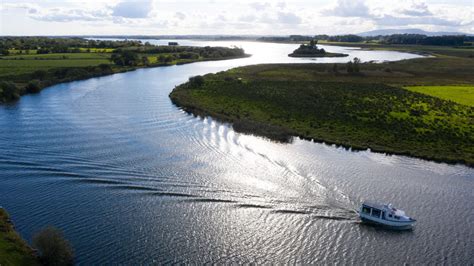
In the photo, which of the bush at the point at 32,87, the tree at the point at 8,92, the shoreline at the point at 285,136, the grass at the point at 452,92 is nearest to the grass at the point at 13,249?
the shoreline at the point at 285,136

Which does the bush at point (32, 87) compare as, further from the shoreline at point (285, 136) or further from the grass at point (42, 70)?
the shoreline at point (285, 136)

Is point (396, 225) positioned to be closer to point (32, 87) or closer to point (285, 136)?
point (285, 136)

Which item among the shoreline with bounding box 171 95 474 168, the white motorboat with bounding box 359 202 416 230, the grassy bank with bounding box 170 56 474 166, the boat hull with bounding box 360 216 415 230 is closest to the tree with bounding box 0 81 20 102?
the grassy bank with bounding box 170 56 474 166

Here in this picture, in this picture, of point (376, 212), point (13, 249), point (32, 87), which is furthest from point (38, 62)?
point (376, 212)

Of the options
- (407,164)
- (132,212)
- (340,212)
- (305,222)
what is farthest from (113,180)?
(407,164)

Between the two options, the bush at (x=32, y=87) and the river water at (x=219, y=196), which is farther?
the bush at (x=32, y=87)
